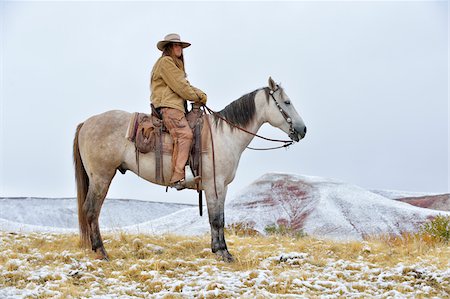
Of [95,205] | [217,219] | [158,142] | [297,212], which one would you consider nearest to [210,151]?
[158,142]

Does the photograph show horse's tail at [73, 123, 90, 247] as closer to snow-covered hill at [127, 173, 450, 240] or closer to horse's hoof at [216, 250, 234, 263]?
horse's hoof at [216, 250, 234, 263]

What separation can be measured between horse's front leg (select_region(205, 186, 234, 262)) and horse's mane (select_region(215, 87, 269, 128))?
1237 mm

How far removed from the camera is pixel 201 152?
927 centimetres

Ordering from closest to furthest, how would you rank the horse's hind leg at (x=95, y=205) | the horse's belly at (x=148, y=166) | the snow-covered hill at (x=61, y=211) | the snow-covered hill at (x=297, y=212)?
the horse's belly at (x=148, y=166)
the horse's hind leg at (x=95, y=205)
the snow-covered hill at (x=297, y=212)
the snow-covered hill at (x=61, y=211)

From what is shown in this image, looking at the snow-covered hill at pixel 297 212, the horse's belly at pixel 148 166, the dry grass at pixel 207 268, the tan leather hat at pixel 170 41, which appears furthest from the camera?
the snow-covered hill at pixel 297 212

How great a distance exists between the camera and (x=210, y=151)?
935 cm

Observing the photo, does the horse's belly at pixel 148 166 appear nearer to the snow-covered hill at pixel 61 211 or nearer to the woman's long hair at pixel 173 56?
the woman's long hair at pixel 173 56

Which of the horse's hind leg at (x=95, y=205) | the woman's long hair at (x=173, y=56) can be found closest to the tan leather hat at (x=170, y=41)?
→ the woman's long hair at (x=173, y=56)

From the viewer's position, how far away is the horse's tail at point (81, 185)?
9.77 metres

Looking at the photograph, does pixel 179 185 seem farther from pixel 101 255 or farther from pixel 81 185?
pixel 81 185

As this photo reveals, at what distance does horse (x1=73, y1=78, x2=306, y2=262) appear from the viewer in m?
9.30

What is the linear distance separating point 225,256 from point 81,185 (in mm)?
2928

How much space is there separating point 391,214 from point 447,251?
29.1 feet

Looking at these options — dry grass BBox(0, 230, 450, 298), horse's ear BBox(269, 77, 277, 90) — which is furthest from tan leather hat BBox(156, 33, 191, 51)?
dry grass BBox(0, 230, 450, 298)
